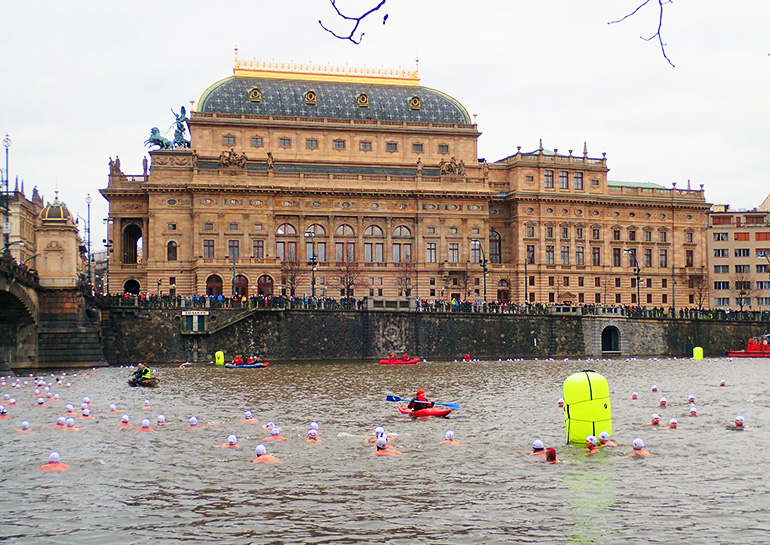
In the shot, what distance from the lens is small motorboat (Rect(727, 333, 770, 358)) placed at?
99.2 meters

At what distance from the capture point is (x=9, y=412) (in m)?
45.3

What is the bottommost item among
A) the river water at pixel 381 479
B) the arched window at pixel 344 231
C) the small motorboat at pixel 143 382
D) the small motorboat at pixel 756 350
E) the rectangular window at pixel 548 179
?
the river water at pixel 381 479

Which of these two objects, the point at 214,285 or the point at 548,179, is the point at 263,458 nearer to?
the point at 214,285

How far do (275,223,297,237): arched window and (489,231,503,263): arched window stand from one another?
86.6 ft

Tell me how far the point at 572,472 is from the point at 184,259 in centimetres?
9089

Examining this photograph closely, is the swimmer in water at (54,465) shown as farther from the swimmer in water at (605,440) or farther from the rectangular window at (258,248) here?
the rectangular window at (258,248)

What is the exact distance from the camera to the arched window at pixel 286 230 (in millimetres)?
117312

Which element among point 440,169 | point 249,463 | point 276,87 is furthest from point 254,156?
point 249,463

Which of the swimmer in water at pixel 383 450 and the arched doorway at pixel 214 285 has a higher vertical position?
the arched doorway at pixel 214 285

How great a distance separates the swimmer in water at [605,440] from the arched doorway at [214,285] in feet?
276

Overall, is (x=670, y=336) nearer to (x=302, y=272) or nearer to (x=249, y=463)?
(x=302, y=272)

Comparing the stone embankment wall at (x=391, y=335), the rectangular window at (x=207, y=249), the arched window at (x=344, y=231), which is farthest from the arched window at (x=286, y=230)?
the stone embankment wall at (x=391, y=335)

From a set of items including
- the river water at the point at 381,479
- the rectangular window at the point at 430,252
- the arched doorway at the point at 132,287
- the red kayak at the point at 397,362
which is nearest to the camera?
the river water at the point at 381,479

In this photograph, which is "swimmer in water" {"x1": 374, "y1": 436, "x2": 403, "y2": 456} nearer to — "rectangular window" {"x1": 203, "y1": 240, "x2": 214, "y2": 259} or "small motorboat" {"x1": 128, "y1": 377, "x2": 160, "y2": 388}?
"small motorboat" {"x1": 128, "y1": 377, "x2": 160, "y2": 388}
